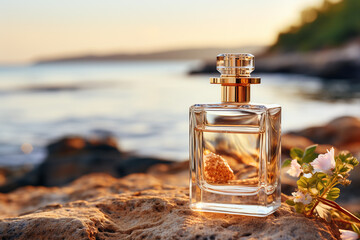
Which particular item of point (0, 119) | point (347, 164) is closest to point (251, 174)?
point (347, 164)

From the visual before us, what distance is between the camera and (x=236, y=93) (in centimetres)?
184

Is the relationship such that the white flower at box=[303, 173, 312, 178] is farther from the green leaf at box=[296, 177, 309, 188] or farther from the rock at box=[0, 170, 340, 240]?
the rock at box=[0, 170, 340, 240]

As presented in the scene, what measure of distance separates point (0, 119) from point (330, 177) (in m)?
12.2

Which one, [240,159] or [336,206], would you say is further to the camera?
[240,159]

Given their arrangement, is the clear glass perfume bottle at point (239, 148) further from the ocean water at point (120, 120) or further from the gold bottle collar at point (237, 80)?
the ocean water at point (120, 120)

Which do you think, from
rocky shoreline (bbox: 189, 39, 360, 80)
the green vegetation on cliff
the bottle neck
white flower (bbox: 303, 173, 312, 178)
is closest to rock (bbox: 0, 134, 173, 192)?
the bottle neck

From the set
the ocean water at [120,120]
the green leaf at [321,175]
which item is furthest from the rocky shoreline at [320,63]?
the green leaf at [321,175]

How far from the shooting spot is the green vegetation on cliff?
40.5m

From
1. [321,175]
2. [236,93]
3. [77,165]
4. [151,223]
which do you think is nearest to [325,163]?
[321,175]

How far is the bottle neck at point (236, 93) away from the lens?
1.83m

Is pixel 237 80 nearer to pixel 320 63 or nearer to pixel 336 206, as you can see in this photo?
pixel 336 206

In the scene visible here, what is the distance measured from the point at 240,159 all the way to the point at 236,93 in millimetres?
287

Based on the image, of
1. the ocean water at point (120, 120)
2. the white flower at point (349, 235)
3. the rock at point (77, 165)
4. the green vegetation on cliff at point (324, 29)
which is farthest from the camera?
the green vegetation on cliff at point (324, 29)

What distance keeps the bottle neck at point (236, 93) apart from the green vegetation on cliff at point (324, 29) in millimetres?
41073
